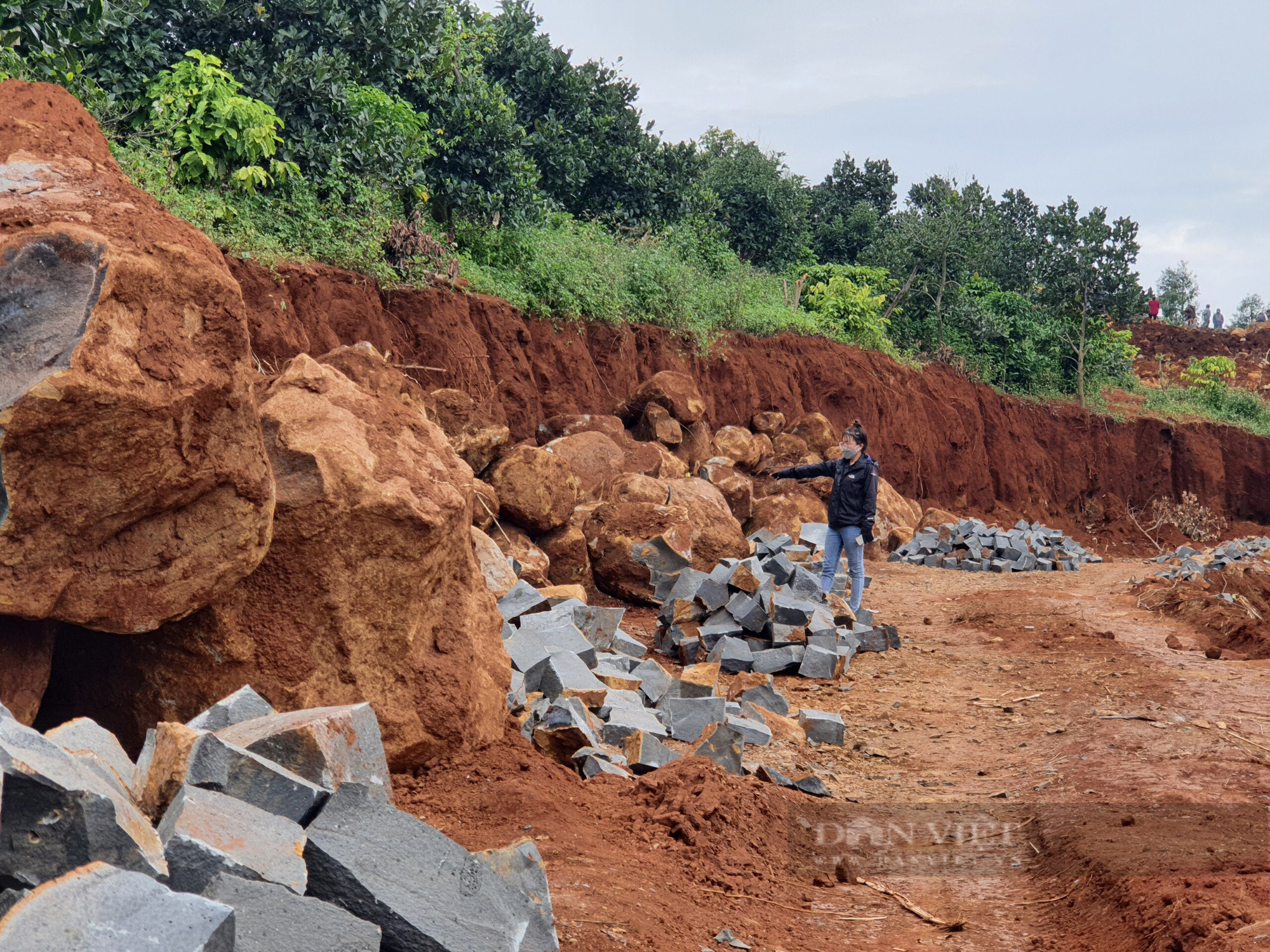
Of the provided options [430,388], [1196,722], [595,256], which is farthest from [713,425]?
[1196,722]

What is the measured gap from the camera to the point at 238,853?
2.25 meters

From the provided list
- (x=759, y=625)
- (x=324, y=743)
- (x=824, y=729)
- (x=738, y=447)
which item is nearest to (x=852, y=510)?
(x=759, y=625)

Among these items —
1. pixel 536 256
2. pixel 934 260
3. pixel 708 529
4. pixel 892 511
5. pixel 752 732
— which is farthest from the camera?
pixel 934 260

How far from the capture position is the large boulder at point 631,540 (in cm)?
958

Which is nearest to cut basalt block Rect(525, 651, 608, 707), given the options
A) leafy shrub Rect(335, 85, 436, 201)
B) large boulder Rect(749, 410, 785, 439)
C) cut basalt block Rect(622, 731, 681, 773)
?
cut basalt block Rect(622, 731, 681, 773)

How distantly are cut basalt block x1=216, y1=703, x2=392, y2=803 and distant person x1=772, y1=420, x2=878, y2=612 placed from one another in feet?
23.6

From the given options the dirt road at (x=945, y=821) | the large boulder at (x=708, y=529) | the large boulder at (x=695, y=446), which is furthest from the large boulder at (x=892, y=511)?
the dirt road at (x=945, y=821)

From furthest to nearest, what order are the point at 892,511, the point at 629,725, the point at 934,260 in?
the point at 934,260 → the point at 892,511 → the point at 629,725

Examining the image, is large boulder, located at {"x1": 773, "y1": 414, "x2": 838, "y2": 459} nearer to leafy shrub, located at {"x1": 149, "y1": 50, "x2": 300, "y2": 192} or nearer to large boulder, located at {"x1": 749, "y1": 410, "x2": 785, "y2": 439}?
large boulder, located at {"x1": 749, "y1": 410, "x2": 785, "y2": 439}

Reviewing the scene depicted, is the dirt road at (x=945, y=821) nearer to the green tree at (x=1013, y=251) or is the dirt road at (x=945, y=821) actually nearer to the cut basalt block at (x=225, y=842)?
the cut basalt block at (x=225, y=842)

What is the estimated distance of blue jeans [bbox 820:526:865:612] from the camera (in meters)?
10.0

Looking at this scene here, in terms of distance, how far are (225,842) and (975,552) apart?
52.0 ft

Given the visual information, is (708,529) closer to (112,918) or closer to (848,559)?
(848,559)

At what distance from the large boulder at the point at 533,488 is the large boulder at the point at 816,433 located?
8964mm
